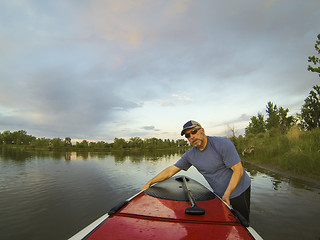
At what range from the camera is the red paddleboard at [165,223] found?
1922mm

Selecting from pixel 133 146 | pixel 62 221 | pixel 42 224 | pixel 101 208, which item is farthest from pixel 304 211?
pixel 133 146

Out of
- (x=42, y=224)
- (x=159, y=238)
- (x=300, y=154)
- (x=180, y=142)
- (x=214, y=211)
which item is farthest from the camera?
(x=180, y=142)

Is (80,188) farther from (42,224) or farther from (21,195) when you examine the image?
(42,224)

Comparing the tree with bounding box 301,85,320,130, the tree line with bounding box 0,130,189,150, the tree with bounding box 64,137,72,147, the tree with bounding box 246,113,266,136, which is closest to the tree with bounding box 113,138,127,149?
the tree line with bounding box 0,130,189,150

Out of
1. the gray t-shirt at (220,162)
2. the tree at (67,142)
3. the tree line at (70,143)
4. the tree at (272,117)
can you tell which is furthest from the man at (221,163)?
the tree at (67,142)

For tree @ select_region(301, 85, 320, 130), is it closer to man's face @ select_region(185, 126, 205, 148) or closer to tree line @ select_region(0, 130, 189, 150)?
man's face @ select_region(185, 126, 205, 148)

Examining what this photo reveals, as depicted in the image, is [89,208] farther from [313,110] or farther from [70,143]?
[70,143]

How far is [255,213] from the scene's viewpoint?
5594 mm

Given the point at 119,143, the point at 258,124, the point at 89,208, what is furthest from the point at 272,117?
the point at 119,143

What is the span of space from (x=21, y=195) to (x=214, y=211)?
381 inches

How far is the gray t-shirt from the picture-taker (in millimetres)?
2873

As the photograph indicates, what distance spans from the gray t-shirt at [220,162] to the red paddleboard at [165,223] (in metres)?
0.37

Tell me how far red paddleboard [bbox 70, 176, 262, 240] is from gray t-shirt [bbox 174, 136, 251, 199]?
1.21 ft

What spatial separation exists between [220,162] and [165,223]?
1.42 meters
